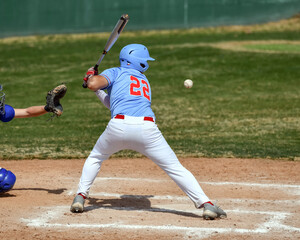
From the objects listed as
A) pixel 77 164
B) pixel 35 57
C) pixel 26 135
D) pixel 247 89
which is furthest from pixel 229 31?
pixel 77 164

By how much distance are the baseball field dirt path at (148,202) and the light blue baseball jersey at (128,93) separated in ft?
3.82

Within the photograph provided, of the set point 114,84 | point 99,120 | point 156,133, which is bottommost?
point 99,120

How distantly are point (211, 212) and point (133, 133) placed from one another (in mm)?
1173

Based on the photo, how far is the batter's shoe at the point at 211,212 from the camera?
19.9 ft

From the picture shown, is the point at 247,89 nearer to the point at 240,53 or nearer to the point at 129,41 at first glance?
the point at 240,53

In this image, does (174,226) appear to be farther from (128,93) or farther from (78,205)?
(128,93)

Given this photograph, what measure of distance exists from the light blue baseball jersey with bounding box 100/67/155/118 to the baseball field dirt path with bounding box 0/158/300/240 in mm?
1165

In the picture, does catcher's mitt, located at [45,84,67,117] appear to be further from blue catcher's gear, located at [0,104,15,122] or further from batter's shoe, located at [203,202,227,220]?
batter's shoe, located at [203,202,227,220]

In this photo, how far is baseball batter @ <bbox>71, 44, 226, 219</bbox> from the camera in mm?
6098

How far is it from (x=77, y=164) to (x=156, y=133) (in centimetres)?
319

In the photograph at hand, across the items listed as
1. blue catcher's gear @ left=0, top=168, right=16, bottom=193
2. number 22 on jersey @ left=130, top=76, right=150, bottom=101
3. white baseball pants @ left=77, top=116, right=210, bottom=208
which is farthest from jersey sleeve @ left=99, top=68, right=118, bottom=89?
blue catcher's gear @ left=0, top=168, right=16, bottom=193

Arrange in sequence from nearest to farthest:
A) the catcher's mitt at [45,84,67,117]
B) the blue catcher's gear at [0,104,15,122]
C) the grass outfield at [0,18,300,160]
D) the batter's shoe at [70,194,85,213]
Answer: the batter's shoe at [70,194,85,213] < the catcher's mitt at [45,84,67,117] < the blue catcher's gear at [0,104,15,122] < the grass outfield at [0,18,300,160]

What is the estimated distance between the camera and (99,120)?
12.5 meters

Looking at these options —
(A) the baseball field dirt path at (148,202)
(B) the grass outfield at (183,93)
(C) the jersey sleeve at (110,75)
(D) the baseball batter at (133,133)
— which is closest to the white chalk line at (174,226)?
(A) the baseball field dirt path at (148,202)
